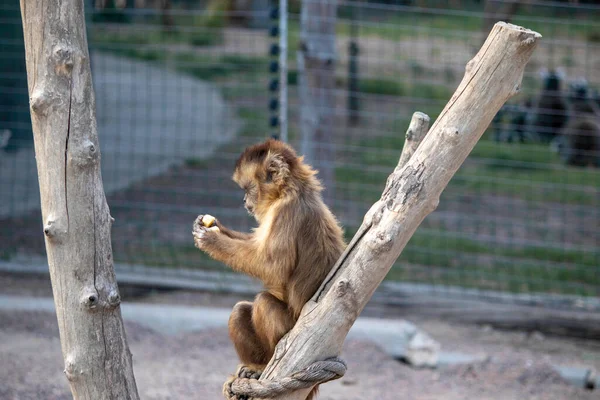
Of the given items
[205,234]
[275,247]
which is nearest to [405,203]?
[275,247]

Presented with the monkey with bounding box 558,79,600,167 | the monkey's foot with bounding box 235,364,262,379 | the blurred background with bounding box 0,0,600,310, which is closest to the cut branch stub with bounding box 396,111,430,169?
the monkey's foot with bounding box 235,364,262,379

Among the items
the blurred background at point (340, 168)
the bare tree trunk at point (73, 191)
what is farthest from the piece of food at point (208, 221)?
the blurred background at point (340, 168)

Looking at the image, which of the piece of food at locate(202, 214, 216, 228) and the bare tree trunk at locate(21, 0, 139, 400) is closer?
the bare tree trunk at locate(21, 0, 139, 400)

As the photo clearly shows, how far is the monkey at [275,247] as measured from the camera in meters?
3.46

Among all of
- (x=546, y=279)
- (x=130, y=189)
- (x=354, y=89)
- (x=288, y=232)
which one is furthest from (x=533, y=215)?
(x=288, y=232)

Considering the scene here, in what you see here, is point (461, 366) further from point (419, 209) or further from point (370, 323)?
point (419, 209)

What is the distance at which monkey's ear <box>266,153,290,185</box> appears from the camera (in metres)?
3.67

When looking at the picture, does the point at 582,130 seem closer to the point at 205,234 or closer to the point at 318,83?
the point at 318,83

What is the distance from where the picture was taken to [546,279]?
281 inches

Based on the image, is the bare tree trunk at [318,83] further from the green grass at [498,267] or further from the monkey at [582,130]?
the monkey at [582,130]

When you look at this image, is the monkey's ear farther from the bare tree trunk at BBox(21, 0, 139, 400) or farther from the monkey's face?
the bare tree trunk at BBox(21, 0, 139, 400)

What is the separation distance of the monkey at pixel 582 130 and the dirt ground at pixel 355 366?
382 cm

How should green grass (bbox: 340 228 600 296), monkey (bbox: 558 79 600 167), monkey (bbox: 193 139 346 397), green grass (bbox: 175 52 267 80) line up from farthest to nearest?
green grass (bbox: 175 52 267 80) → monkey (bbox: 558 79 600 167) → green grass (bbox: 340 228 600 296) → monkey (bbox: 193 139 346 397)

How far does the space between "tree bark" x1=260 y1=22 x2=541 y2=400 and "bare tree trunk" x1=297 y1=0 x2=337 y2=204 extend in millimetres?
3652
